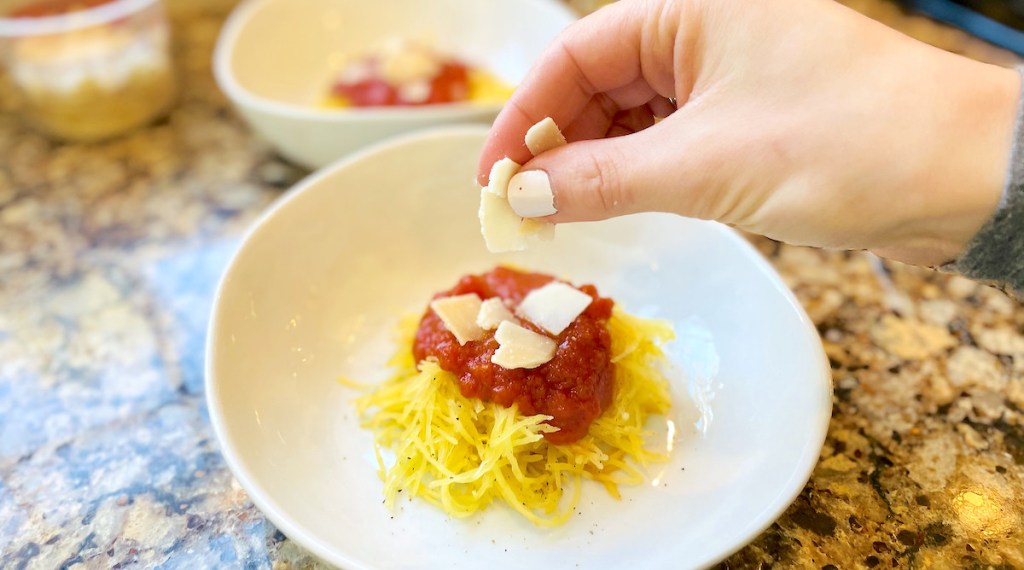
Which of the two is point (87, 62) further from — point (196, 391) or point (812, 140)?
point (812, 140)

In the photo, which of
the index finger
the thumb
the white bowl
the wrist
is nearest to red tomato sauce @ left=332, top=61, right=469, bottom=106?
the white bowl

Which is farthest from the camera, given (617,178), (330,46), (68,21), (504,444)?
(330,46)

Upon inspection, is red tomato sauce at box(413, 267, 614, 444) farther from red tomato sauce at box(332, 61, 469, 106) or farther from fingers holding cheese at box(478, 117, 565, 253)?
red tomato sauce at box(332, 61, 469, 106)

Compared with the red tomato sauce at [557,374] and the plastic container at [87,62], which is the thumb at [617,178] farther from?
the plastic container at [87,62]

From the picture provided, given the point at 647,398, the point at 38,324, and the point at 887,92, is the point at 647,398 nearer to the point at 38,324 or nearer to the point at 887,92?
the point at 887,92

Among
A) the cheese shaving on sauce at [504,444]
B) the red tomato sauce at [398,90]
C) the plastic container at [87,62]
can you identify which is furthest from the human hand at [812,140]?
the plastic container at [87,62]

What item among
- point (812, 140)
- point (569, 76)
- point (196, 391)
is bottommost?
point (196, 391)

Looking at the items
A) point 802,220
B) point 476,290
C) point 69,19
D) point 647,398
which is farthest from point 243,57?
point 802,220

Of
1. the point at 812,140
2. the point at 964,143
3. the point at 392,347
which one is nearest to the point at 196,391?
the point at 392,347
